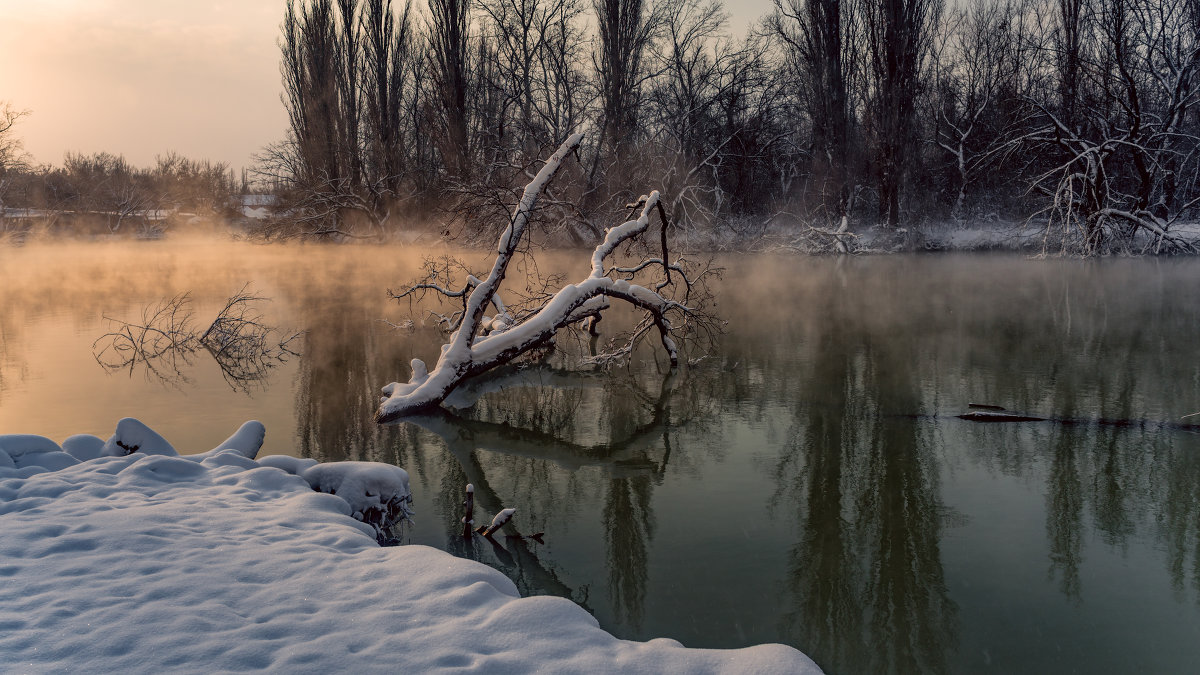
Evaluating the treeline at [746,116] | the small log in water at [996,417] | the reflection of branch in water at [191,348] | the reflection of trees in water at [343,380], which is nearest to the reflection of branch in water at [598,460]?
the reflection of trees in water at [343,380]

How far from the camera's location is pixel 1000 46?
34375mm

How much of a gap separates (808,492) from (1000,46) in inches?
1344

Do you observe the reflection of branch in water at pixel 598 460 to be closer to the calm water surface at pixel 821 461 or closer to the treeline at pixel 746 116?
the calm water surface at pixel 821 461

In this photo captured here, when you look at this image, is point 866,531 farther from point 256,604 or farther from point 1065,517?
point 256,604

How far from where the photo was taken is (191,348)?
46.7 ft

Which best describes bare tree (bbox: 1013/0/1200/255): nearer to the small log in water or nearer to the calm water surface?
the calm water surface

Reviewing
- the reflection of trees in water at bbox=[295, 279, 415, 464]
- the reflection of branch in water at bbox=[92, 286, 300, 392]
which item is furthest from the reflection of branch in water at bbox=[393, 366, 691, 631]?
the reflection of branch in water at bbox=[92, 286, 300, 392]

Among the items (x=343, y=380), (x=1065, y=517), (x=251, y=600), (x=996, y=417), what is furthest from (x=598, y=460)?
(x=343, y=380)

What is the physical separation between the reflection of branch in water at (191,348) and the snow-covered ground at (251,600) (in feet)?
22.7

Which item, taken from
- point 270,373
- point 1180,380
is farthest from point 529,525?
point 1180,380

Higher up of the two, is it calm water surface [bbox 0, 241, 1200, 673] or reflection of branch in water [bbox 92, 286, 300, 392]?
reflection of branch in water [bbox 92, 286, 300, 392]

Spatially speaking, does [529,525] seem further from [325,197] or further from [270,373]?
[325,197]

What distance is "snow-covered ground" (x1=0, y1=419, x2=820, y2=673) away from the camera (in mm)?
3279

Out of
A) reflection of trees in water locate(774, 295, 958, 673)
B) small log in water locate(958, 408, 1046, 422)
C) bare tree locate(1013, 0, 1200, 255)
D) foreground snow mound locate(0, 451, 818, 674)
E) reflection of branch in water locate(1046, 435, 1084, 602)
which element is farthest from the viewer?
bare tree locate(1013, 0, 1200, 255)
